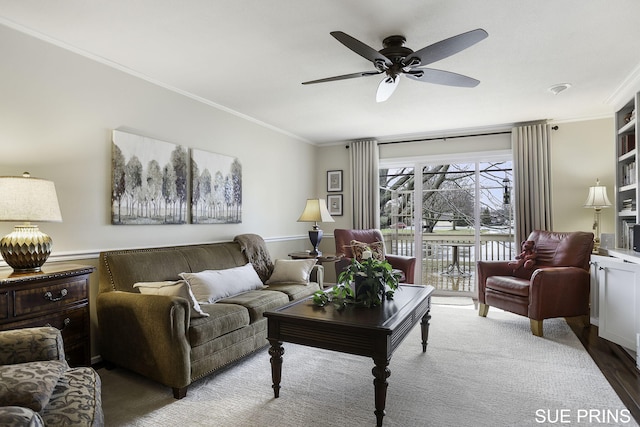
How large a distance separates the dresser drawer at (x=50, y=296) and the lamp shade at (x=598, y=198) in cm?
525

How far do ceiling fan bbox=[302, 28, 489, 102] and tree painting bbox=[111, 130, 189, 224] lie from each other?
1.94 meters

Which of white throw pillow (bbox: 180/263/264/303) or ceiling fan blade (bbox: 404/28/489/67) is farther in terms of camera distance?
white throw pillow (bbox: 180/263/264/303)

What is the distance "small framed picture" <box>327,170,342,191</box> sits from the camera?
6.23 m

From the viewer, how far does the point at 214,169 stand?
4.12 m

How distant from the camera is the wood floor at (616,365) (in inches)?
92.7

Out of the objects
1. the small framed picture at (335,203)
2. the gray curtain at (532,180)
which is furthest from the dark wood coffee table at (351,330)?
the small framed picture at (335,203)

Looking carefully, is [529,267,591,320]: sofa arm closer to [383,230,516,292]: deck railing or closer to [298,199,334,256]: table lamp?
[383,230,516,292]: deck railing

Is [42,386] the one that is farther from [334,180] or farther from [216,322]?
[334,180]

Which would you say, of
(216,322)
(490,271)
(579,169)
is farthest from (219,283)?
(579,169)

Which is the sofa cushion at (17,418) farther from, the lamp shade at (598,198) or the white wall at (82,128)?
the lamp shade at (598,198)

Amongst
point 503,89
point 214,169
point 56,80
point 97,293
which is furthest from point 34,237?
point 503,89

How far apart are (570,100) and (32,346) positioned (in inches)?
202

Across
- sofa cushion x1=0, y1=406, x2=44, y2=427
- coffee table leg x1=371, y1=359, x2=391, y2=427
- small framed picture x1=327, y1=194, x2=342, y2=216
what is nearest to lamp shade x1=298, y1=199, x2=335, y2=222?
small framed picture x1=327, y1=194, x2=342, y2=216

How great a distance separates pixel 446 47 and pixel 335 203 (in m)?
4.13
